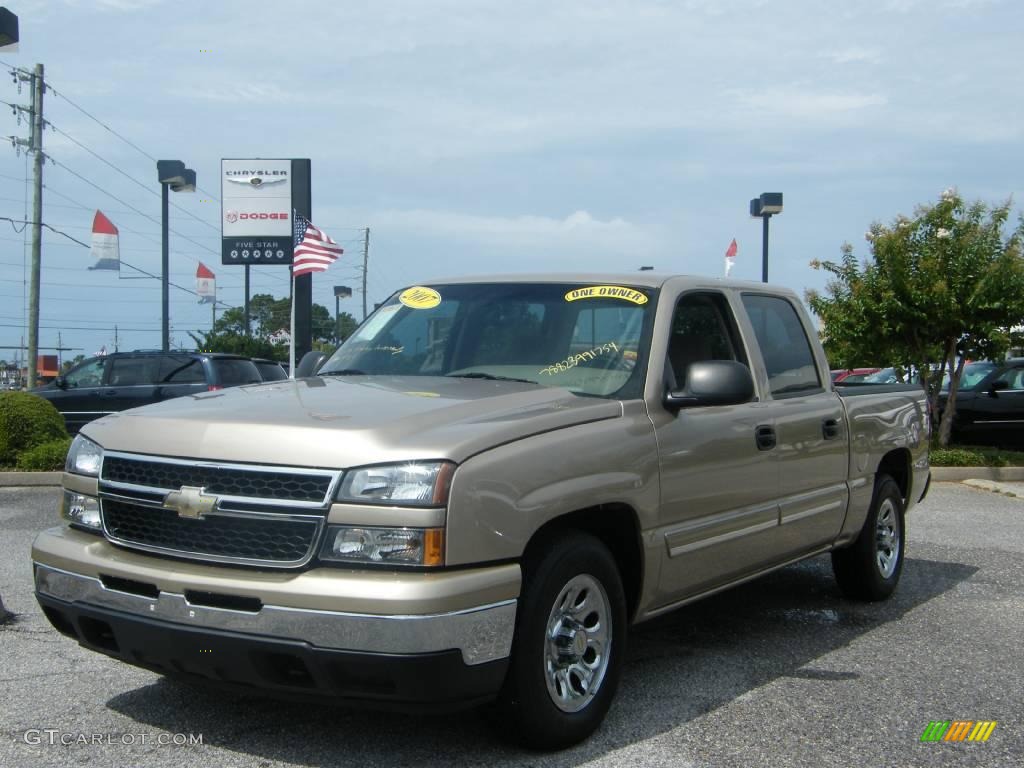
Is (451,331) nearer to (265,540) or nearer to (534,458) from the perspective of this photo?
(534,458)

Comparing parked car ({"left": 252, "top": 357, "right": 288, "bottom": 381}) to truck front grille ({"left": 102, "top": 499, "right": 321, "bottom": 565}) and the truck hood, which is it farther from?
truck front grille ({"left": 102, "top": 499, "right": 321, "bottom": 565})

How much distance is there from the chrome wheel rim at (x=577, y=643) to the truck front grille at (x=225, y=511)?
95cm

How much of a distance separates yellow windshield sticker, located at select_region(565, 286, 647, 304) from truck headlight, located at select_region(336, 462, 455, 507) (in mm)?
1773

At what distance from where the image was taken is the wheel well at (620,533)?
4270mm

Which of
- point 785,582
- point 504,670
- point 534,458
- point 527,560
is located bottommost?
point 785,582

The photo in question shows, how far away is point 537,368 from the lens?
4914 mm

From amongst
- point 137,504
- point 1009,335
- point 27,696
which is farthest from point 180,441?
point 1009,335

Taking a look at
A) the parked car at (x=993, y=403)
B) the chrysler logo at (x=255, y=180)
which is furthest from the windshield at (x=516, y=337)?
the chrysler logo at (x=255, y=180)

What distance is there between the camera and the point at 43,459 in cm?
1262

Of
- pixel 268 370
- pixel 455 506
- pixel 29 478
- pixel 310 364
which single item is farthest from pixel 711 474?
pixel 268 370

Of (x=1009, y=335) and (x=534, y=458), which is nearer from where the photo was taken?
(x=534, y=458)

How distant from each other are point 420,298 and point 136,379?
12.6 meters

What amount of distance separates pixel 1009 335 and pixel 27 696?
1328cm

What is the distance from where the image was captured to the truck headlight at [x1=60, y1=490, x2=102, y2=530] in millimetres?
4148
